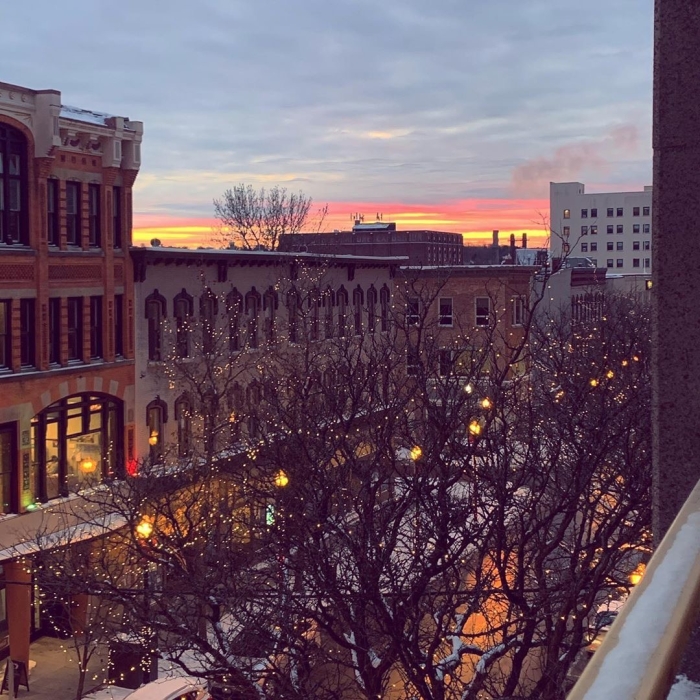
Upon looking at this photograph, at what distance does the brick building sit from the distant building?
1803 inches

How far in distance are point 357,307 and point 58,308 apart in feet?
52.2

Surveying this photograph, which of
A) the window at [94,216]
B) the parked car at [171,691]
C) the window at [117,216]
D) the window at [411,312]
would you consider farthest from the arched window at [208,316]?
the parked car at [171,691]

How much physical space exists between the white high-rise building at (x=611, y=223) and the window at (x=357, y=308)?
93.0 metres

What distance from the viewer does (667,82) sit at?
5875 millimetres

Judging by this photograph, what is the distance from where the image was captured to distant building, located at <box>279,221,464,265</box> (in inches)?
3450

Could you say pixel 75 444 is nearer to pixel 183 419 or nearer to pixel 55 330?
pixel 55 330

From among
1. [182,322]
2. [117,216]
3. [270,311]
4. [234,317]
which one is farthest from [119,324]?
[270,311]

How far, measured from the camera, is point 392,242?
106 metres

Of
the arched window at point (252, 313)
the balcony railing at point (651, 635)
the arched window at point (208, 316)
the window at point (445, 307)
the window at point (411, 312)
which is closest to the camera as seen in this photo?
the balcony railing at point (651, 635)

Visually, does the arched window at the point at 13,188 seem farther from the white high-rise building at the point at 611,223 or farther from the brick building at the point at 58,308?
the white high-rise building at the point at 611,223

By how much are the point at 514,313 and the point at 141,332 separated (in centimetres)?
2670

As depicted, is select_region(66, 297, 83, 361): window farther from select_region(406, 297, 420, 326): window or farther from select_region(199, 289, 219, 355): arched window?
select_region(406, 297, 420, 326): window

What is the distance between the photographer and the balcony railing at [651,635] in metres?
1.90

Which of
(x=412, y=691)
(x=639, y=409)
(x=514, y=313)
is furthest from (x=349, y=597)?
(x=514, y=313)
